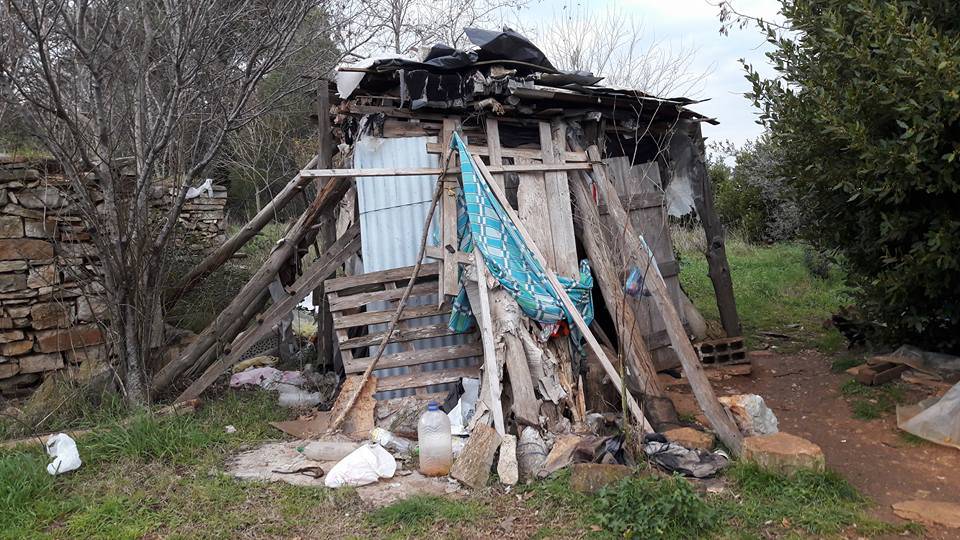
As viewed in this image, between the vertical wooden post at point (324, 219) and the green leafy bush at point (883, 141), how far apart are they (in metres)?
4.04

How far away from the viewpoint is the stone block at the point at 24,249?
605cm

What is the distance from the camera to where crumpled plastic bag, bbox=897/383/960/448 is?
4.80 metres

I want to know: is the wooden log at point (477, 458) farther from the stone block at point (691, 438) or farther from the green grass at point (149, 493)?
the stone block at point (691, 438)

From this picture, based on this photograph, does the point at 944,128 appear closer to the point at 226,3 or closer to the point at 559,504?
the point at 559,504

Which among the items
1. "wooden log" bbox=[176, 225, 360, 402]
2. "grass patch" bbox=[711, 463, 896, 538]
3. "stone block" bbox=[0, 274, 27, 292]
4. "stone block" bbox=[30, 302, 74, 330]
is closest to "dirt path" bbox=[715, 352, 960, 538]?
"grass patch" bbox=[711, 463, 896, 538]

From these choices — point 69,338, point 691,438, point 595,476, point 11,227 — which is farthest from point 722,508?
point 11,227

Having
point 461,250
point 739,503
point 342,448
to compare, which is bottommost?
point 739,503

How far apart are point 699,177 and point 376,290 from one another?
3.91 m

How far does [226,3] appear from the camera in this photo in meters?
5.95

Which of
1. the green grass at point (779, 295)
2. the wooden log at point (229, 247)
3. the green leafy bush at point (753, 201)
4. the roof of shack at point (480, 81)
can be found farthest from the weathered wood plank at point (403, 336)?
the green leafy bush at point (753, 201)

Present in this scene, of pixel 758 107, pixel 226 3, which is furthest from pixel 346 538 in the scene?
pixel 758 107

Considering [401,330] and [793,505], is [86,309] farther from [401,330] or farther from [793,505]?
[793,505]

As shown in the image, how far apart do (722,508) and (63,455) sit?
429cm

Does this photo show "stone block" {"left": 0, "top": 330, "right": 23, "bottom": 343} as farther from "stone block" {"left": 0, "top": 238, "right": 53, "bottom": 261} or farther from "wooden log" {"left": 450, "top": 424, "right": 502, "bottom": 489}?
"wooden log" {"left": 450, "top": 424, "right": 502, "bottom": 489}
